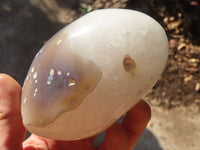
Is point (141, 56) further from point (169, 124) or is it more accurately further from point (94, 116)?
point (169, 124)

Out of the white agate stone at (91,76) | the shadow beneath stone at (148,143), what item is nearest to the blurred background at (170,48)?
the shadow beneath stone at (148,143)

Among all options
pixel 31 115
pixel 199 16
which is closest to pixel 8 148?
pixel 31 115

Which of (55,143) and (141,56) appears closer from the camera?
(141,56)

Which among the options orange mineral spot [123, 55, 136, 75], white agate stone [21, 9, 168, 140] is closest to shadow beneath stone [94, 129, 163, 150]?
white agate stone [21, 9, 168, 140]

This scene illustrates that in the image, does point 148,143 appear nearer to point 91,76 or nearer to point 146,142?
point 146,142

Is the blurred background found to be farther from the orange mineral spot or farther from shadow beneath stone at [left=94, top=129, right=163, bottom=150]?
the orange mineral spot

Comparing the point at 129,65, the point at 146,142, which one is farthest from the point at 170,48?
the point at 129,65
